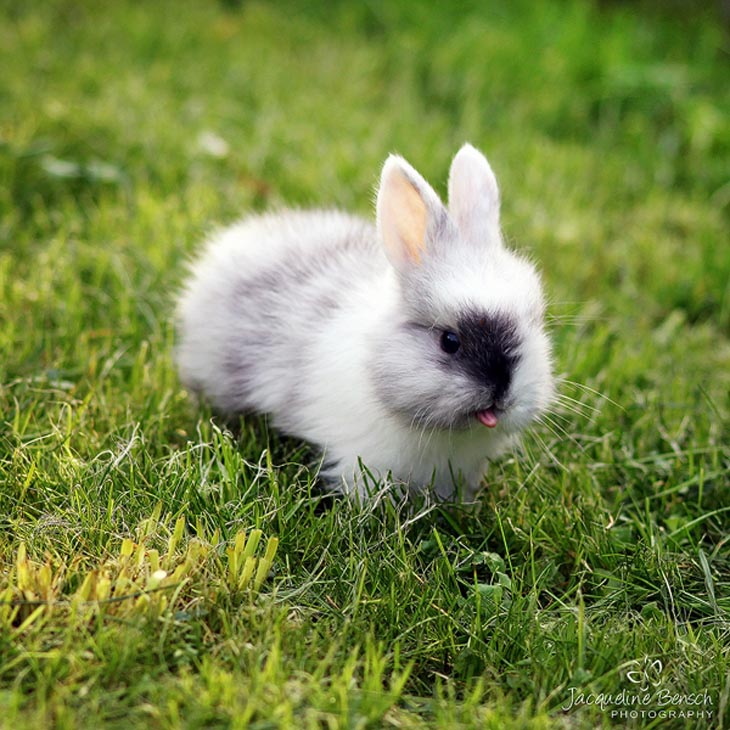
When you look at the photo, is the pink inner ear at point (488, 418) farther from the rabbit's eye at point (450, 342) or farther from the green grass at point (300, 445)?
the green grass at point (300, 445)

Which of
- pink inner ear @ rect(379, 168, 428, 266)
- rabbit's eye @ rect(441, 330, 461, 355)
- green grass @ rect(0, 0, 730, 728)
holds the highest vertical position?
pink inner ear @ rect(379, 168, 428, 266)

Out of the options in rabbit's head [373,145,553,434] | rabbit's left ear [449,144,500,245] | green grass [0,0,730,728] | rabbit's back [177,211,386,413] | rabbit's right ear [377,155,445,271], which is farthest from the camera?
rabbit's back [177,211,386,413]

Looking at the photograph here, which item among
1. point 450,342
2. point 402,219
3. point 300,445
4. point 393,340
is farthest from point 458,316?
point 300,445

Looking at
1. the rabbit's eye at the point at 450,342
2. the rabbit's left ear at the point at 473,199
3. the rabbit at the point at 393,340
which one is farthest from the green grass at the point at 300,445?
the rabbit's left ear at the point at 473,199

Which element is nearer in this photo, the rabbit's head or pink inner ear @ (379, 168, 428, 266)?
the rabbit's head

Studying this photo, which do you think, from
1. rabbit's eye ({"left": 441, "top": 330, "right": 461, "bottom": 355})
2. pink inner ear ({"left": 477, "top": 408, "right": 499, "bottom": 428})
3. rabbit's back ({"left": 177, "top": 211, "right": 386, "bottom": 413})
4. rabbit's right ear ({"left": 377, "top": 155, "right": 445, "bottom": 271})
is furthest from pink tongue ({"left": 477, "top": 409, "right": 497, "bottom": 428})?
rabbit's back ({"left": 177, "top": 211, "right": 386, "bottom": 413})

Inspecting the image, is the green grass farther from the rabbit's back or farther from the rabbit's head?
the rabbit's head
